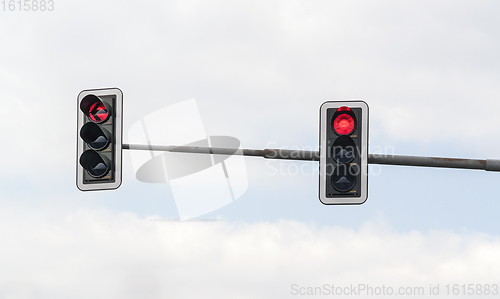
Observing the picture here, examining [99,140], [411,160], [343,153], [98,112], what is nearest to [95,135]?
[99,140]

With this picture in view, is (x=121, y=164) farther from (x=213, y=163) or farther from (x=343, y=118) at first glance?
(x=343, y=118)

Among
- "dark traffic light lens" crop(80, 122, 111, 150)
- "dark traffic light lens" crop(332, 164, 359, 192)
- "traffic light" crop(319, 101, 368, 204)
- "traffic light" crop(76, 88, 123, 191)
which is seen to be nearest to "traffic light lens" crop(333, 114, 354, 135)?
"traffic light" crop(319, 101, 368, 204)

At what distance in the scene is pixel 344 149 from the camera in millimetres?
6852

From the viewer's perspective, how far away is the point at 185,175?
347 inches

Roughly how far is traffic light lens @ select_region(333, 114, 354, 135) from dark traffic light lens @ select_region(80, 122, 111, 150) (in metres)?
2.26

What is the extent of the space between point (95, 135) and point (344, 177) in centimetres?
252

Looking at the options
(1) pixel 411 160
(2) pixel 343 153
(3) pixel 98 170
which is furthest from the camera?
(3) pixel 98 170

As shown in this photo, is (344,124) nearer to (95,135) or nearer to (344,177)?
(344,177)

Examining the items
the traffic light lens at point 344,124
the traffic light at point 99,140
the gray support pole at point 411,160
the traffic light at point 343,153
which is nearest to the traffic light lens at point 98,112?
the traffic light at point 99,140

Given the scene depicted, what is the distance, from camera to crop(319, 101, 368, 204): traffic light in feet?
22.5

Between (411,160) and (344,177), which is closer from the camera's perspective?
(344,177)

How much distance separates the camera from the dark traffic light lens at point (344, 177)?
22.7 feet

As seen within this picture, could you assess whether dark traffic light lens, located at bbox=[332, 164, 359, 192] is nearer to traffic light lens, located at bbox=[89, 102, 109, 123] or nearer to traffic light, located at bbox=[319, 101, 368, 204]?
traffic light, located at bbox=[319, 101, 368, 204]

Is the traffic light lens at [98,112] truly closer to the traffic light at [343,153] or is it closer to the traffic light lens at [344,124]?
the traffic light at [343,153]
